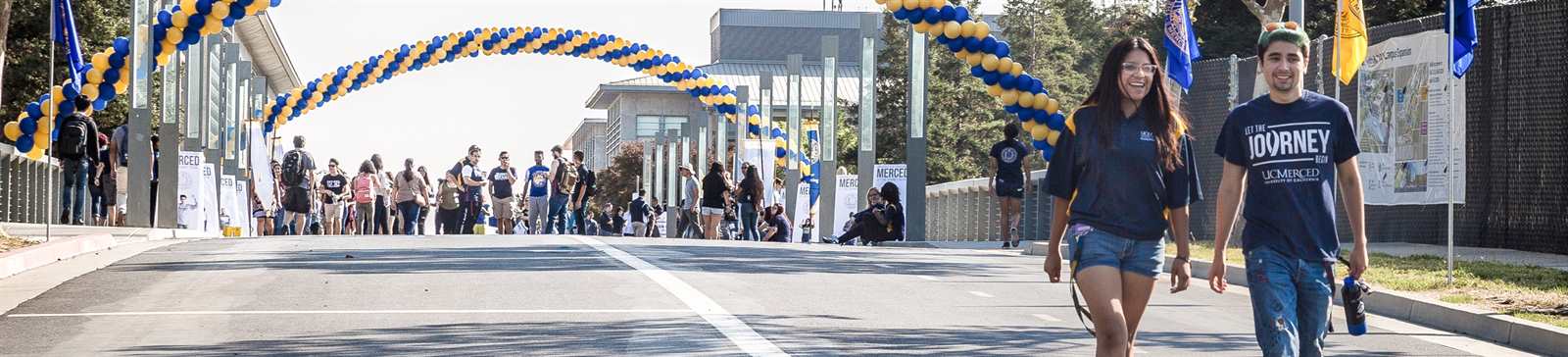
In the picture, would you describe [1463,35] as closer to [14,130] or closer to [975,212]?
[14,130]

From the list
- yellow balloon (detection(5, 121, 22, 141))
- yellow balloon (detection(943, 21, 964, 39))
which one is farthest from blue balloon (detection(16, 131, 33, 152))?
yellow balloon (detection(943, 21, 964, 39))

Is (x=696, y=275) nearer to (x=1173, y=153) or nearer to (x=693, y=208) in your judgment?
(x=1173, y=153)

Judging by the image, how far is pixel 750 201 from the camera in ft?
105

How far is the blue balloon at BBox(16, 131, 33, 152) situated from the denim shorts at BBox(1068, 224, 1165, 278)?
25.5m

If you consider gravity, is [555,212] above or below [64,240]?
above

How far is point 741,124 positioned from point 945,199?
5.18 metres

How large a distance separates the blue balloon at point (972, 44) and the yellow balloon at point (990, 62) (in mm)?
190

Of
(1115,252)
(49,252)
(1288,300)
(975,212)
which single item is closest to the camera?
(1115,252)

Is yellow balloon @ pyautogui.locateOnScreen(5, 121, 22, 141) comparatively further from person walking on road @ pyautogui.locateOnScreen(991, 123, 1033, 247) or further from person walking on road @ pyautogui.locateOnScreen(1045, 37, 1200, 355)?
person walking on road @ pyautogui.locateOnScreen(1045, 37, 1200, 355)

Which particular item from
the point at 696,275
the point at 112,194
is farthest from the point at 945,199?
the point at 696,275

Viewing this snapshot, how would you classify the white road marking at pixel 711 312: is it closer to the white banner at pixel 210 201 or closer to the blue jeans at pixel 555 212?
the blue jeans at pixel 555 212

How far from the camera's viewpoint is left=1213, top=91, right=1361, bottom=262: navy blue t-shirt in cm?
718

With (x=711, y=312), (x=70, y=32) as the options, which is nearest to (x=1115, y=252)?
(x=711, y=312)

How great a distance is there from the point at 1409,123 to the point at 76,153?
15.7 meters
